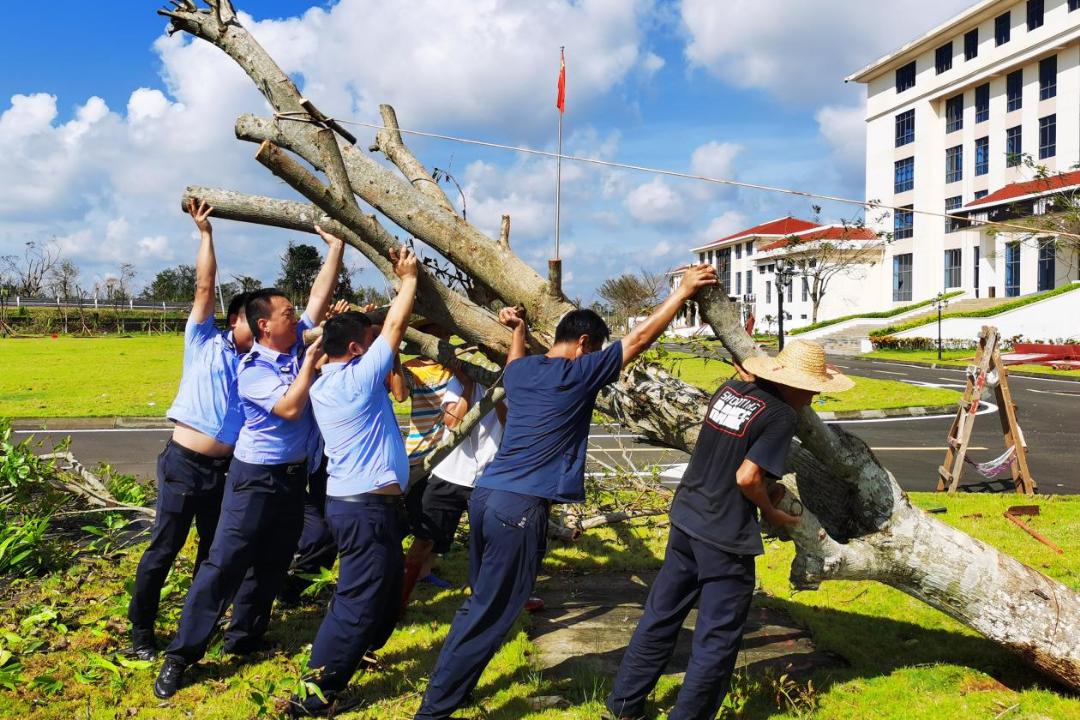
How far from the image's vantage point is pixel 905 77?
5450 cm

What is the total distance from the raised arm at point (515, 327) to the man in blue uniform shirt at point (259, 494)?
0.91m

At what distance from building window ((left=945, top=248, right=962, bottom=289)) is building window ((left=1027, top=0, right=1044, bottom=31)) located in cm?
1316

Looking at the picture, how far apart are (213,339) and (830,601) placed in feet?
13.7

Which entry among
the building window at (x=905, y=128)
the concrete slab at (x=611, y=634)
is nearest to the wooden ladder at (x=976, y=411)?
the concrete slab at (x=611, y=634)

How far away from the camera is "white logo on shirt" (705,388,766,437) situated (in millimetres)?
3273

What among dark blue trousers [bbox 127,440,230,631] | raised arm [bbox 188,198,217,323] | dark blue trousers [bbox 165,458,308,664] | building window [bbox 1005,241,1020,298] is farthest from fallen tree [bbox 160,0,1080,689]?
building window [bbox 1005,241,1020,298]

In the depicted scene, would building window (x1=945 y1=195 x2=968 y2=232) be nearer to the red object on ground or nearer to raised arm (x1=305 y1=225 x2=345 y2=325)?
the red object on ground

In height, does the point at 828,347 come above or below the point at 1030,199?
below

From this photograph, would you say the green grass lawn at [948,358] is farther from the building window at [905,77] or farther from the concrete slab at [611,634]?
the building window at [905,77]

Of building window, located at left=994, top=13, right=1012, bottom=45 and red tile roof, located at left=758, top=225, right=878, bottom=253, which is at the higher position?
building window, located at left=994, top=13, right=1012, bottom=45

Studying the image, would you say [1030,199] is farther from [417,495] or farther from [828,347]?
[417,495]

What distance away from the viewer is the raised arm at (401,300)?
11.8 ft

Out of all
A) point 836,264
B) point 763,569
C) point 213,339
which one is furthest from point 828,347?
point 213,339

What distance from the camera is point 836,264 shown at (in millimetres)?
52812
